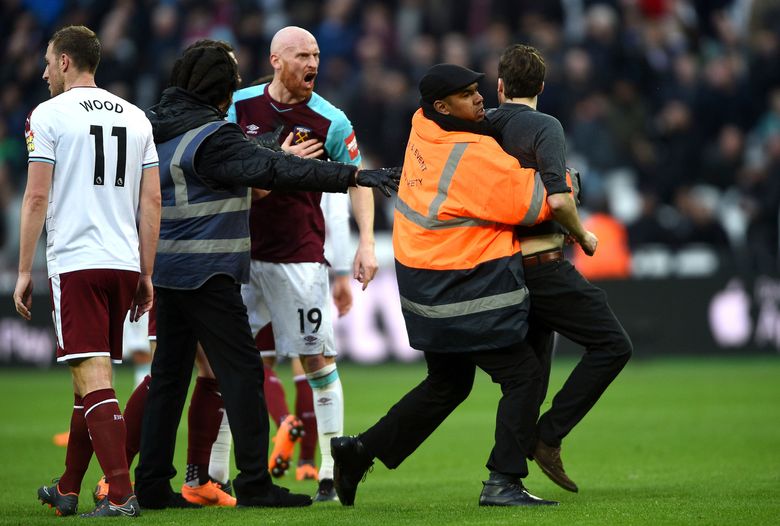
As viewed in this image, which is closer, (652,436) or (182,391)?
(182,391)

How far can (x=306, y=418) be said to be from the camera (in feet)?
31.9

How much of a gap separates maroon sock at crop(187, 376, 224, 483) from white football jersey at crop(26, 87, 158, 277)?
3.82 feet

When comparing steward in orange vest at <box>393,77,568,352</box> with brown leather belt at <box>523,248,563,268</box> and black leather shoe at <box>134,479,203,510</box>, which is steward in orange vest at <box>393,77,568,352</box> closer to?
brown leather belt at <box>523,248,563,268</box>

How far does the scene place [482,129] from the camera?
720 centimetres

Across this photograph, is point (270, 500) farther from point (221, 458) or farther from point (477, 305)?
point (477, 305)

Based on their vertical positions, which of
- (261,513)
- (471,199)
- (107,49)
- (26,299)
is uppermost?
(107,49)

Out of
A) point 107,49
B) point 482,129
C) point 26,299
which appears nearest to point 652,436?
point 482,129

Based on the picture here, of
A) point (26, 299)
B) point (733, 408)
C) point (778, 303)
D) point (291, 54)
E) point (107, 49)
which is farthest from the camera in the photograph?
point (107, 49)

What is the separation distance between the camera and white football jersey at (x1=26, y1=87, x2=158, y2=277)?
22.4 ft

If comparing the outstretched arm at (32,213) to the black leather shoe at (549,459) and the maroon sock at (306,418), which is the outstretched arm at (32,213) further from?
the maroon sock at (306,418)

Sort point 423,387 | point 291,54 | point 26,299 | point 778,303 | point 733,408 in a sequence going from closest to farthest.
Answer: point 26,299, point 423,387, point 291,54, point 733,408, point 778,303

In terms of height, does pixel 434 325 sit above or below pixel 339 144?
below

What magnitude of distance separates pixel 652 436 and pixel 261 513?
5288 millimetres

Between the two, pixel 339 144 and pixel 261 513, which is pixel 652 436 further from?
pixel 261 513
